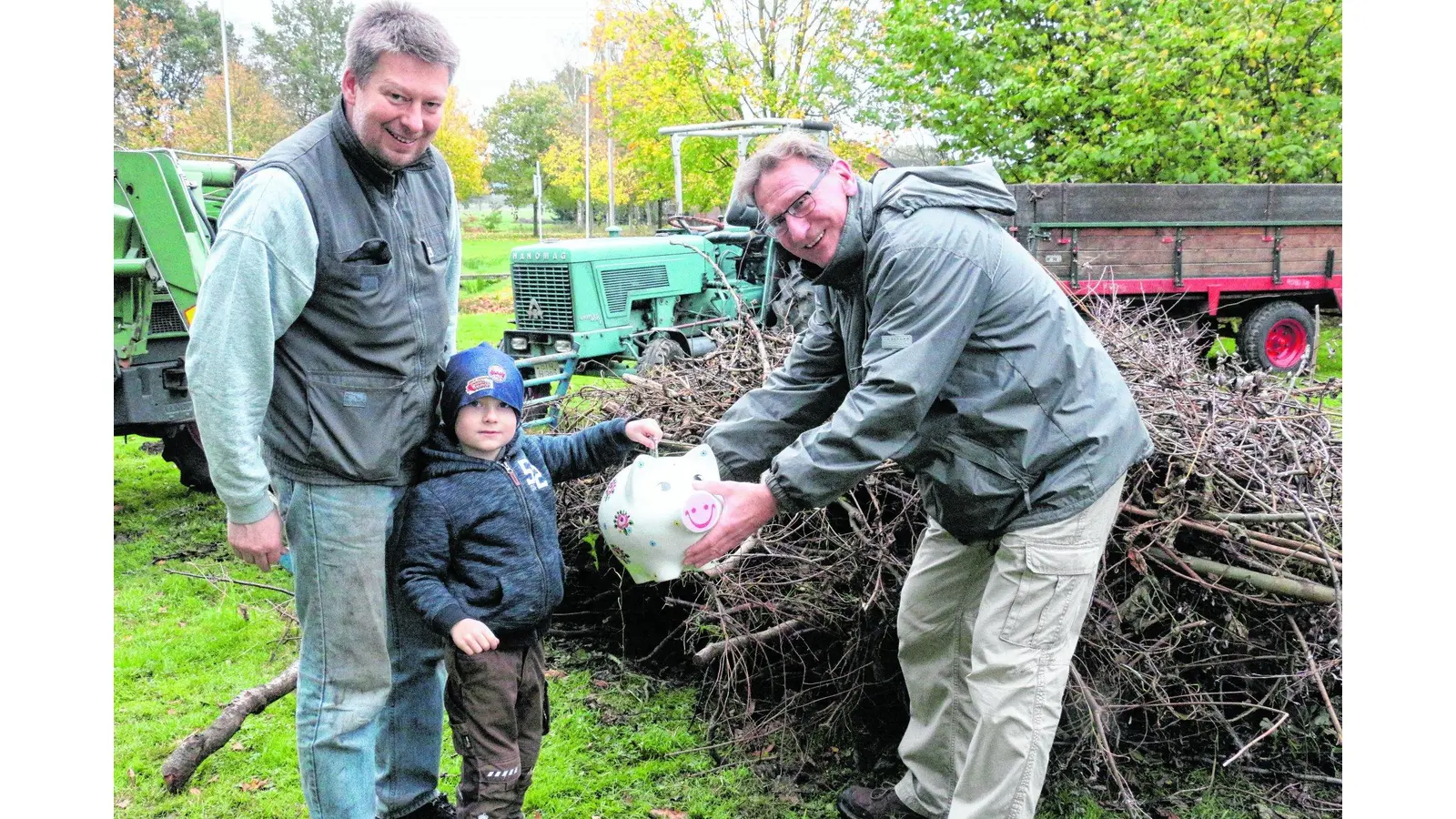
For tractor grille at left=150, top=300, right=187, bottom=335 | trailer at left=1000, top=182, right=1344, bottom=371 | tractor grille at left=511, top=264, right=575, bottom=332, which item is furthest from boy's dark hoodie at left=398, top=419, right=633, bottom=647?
trailer at left=1000, top=182, right=1344, bottom=371

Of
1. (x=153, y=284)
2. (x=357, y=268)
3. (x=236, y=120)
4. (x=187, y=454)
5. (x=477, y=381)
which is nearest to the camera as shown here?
(x=357, y=268)

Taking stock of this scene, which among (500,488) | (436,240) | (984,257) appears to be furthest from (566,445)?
(984,257)

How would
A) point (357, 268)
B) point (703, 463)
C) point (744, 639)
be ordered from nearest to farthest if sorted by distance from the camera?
point (357, 268), point (703, 463), point (744, 639)

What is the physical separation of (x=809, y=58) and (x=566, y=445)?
1636 centimetres

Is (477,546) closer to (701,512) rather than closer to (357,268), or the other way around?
(701,512)

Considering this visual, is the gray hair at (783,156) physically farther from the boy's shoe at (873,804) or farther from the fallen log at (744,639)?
the boy's shoe at (873,804)

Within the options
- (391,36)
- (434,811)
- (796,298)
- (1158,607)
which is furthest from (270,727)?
(796,298)

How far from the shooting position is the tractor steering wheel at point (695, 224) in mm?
9859

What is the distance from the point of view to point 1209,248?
1079 centimetres

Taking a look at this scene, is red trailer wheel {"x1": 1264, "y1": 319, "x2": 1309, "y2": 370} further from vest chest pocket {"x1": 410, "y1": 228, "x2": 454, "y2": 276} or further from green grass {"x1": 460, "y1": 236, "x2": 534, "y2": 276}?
green grass {"x1": 460, "y1": 236, "x2": 534, "y2": 276}

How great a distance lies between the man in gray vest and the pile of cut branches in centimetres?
132

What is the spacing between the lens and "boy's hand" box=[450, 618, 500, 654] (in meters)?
2.58

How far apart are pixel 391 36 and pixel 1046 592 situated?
82.2 inches

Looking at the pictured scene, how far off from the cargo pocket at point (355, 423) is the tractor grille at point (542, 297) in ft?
20.4
